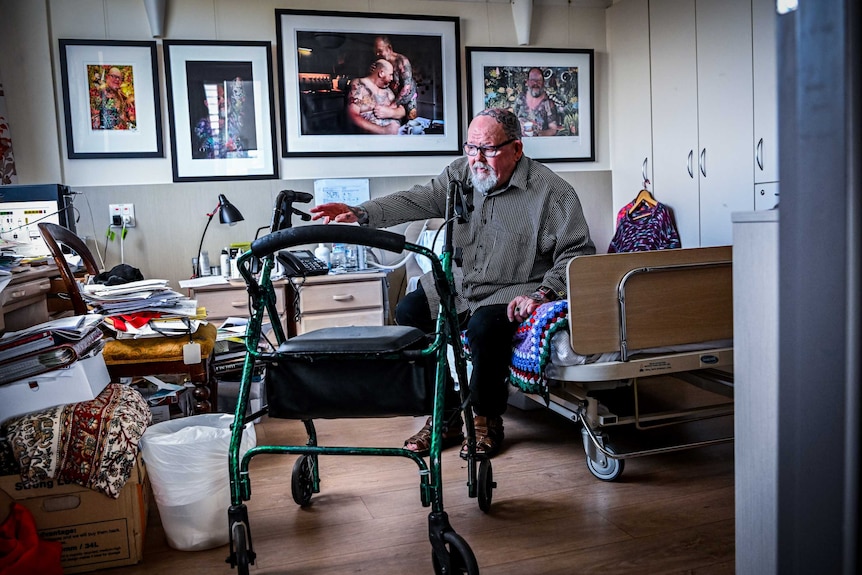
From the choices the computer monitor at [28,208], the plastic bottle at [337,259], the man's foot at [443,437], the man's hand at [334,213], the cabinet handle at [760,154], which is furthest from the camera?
the plastic bottle at [337,259]

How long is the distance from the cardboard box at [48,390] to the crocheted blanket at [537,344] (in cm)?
127

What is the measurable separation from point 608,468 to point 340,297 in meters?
1.95

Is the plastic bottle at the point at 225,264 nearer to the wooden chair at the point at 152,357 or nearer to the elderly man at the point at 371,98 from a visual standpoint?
the elderly man at the point at 371,98

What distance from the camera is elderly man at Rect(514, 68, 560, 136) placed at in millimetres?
4477

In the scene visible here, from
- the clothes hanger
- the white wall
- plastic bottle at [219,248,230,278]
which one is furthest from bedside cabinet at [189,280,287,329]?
the clothes hanger

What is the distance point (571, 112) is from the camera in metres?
4.57

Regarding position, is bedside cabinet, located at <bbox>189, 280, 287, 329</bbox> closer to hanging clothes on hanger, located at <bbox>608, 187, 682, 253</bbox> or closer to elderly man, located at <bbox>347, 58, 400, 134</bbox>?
elderly man, located at <bbox>347, 58, 400, 134</bbox>

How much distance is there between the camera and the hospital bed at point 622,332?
213cm

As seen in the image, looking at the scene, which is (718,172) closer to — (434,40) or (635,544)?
(434,40)

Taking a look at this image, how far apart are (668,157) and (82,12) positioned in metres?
3.32

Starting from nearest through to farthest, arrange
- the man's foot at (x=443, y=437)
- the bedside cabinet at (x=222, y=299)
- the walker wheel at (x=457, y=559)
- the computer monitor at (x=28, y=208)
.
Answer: the walker wheel at (x=457, y=559), the man's foot at (x=443, y=437), the computer monitor at (x=28, y=208), the bedside cabinet at (x=222, y=299)

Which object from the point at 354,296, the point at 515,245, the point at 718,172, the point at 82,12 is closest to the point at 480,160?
the point at 515,245

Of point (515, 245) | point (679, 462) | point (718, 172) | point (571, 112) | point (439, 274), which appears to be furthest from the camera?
point (571, 112)

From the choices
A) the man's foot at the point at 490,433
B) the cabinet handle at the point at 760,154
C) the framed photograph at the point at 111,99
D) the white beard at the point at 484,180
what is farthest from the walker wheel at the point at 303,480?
the cabinet handle at the point at 760,154
